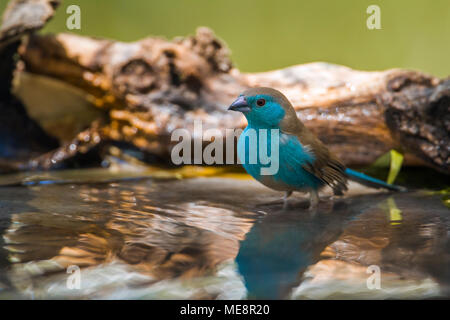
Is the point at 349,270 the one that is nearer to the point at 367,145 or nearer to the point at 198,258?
the point at 198,258

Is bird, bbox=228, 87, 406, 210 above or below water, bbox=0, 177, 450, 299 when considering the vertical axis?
above

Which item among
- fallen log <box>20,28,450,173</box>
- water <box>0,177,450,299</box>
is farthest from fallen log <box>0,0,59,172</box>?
water <box>0,177,450,299</box>

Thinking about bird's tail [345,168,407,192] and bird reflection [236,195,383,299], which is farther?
bird's tail [345,168,407,192]

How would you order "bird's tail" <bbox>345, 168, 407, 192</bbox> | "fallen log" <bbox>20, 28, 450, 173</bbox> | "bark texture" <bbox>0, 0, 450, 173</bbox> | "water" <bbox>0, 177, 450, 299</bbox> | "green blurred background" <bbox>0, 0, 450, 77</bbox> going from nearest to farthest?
"water" <bbox>0, 177, 450, 299</bbox>
"bird's tail" <bbox>345, 168, 407, 192</bbox>
"fallen log" <bbox>20, 28, 450, 173</bbox>
"bark texture" <bbox>0, 0, 450, 173</bbox>
"green blurred background" <bbox>0, 0, 450, 77</bbox>

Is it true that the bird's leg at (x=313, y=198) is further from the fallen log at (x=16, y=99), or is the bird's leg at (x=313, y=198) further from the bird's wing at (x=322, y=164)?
the fallen log at (x=16, y=99)

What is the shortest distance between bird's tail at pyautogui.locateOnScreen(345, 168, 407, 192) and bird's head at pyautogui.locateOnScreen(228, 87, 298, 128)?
81cm

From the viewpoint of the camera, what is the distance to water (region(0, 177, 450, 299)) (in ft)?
4.87

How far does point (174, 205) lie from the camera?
2859 millimetres

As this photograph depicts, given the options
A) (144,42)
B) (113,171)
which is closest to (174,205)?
(113,171)

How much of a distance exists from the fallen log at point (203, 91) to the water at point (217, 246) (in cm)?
70

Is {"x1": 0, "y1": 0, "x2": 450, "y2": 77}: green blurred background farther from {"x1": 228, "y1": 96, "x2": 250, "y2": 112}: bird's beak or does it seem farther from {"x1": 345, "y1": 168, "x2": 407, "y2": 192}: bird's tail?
{"x1": 228, "y1": 96, "x2": 250, "y2": 112}: bird's beak

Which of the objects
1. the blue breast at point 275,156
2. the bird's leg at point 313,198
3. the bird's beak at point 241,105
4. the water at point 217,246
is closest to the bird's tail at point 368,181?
the water at point 217,246

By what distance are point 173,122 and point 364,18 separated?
2878 mm

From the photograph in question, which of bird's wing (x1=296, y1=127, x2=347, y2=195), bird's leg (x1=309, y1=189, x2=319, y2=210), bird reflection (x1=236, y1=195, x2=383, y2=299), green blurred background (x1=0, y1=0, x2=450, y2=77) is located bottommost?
bird reflection (x1=236, y1=195, x2=383, y2=299)
